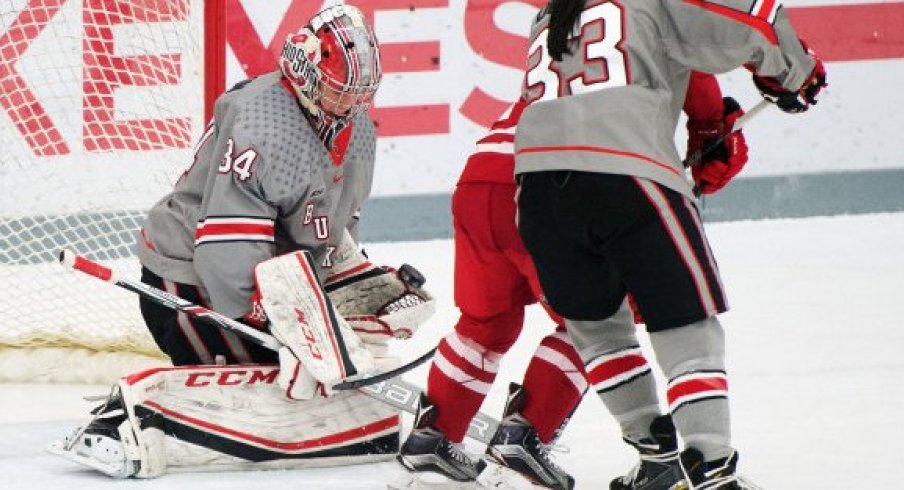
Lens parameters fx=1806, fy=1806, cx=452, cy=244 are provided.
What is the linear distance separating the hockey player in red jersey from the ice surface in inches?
6.3

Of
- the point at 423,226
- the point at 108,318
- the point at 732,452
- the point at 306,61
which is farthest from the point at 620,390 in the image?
the point at 423,226

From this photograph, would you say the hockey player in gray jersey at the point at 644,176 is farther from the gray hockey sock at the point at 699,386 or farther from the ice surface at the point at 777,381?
the ice surface at the point at 777,381

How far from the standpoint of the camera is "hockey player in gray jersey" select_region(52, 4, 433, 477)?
296 centimetres

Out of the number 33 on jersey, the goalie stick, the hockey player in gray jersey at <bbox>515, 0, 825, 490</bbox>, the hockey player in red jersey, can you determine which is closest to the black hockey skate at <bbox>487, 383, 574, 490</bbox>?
the hockey player in red jersey

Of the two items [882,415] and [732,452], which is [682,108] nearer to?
[732,452]

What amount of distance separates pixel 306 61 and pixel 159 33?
1074 millimetres

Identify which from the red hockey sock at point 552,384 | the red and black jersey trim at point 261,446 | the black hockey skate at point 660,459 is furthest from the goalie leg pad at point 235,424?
the black hockey skate at point 660,459

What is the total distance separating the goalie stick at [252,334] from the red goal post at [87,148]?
678 millimetres

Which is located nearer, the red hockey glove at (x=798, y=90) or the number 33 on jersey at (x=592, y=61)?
the number 33 on jersey at (x=592, y=61)

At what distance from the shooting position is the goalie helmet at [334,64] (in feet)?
9.95

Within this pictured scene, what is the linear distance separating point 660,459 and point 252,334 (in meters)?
0.78

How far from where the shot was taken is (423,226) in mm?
5383

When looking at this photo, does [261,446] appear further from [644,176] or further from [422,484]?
[644,176]

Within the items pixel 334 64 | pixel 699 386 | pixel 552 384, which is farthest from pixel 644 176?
pixel 334 64
